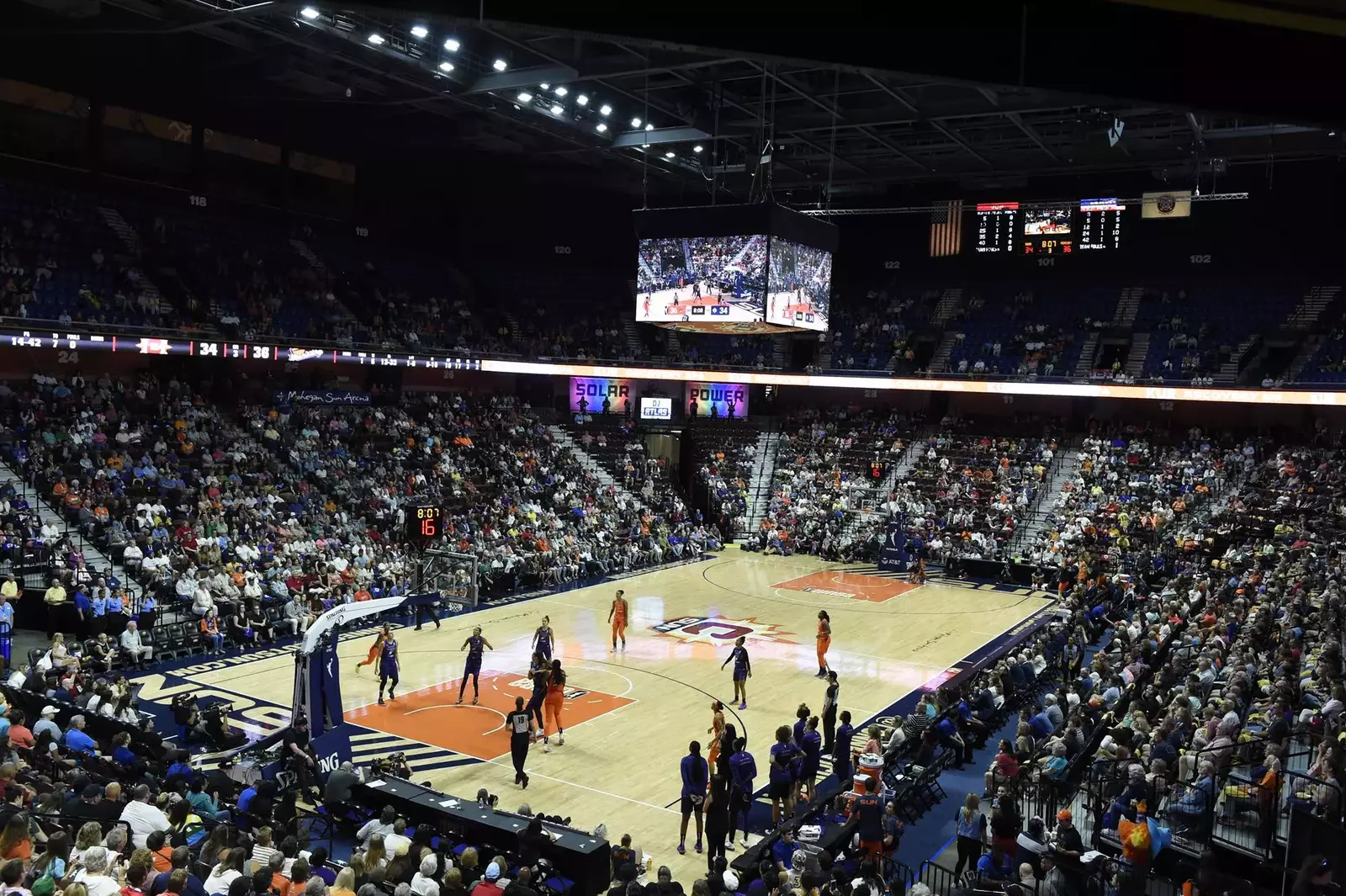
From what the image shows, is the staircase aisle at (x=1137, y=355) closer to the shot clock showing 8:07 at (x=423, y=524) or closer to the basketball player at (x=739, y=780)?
the shot clock showing 8:07 at (x=423, y=524)

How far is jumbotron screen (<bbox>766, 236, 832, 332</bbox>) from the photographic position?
21.7m

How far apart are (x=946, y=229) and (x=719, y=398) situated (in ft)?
37.8

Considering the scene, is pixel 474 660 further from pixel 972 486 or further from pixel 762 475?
pixel 762 475

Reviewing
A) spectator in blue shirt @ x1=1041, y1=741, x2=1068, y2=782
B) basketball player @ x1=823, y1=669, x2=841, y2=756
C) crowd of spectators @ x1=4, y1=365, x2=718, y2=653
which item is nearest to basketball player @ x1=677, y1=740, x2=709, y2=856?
basketball player @ x1=823, y1=669, x2=841, y2=756

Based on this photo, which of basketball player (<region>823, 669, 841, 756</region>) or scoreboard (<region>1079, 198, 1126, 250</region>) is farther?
scoreboard (<region>1079, 198, 1126, 250</region>)

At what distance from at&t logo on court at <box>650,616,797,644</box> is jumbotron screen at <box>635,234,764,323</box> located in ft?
23.1

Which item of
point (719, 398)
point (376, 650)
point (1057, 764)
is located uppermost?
point (719, 398)

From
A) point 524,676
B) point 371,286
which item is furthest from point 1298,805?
point 371,286

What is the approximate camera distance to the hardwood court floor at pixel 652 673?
14523 millimetres

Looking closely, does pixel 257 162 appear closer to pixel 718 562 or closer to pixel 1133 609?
pixel 718 562

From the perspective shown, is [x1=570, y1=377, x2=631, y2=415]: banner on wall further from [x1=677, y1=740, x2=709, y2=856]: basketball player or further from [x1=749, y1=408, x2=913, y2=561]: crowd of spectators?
[x1=677, y1=740, x2=709, y2=856]: basketball player

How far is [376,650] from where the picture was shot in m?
18.8

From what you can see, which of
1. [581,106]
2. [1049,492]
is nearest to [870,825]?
[581,106]

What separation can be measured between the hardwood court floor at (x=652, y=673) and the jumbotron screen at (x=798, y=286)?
23.6ft
